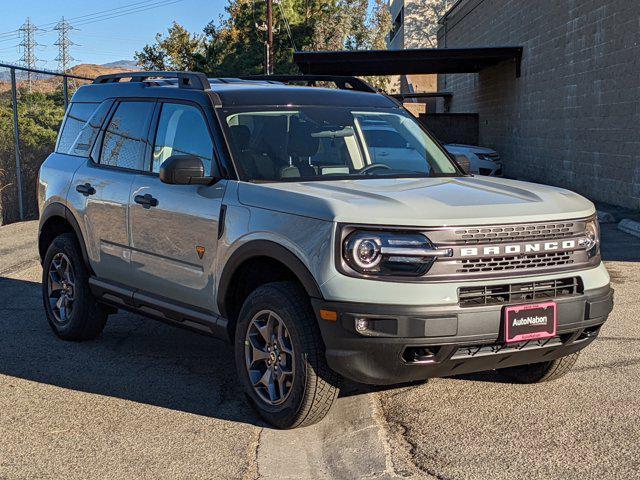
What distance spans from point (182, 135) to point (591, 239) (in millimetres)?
2746

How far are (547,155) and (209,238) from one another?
1882 centimetres

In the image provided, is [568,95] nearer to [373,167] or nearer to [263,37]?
[373,167]

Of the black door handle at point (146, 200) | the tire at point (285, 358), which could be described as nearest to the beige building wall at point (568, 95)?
the black door handle at point (146, 200)

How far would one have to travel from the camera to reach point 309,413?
16.1ft

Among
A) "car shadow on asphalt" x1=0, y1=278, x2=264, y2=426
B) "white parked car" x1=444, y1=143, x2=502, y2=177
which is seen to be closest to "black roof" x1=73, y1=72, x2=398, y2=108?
"car shadow on asphalt" x1=0, y1=278, x2=264, y2=426

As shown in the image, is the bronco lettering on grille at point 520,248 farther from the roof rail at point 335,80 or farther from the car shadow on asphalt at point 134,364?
the roof rail at point 335,80

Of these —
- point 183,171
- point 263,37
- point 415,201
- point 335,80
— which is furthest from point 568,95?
point 263,37

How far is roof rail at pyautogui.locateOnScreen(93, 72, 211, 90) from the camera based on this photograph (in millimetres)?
6039

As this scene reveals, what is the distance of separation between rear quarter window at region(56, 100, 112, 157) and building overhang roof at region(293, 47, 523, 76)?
17.7 m

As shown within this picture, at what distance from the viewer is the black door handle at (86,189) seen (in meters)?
6.78

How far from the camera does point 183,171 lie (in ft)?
17.9

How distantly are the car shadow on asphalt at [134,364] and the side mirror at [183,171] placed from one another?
138 cm

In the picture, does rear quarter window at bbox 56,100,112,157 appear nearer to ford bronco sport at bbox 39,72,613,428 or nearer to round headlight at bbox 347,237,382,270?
ford bronco sport at bbox 39,72,613,428

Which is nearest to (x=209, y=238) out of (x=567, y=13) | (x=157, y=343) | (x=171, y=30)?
(x=157, y=343)
